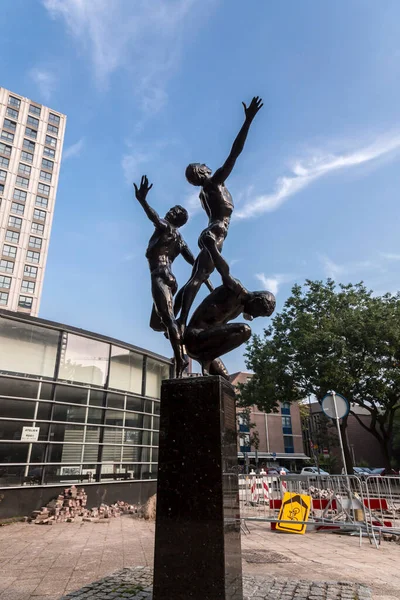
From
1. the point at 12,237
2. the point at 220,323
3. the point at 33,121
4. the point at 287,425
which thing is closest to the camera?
the point at 220,323

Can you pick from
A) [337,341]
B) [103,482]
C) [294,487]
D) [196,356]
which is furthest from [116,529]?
[337,341]

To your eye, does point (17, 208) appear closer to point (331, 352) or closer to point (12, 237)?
point (12, 237)

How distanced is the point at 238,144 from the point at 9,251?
54.0 meters

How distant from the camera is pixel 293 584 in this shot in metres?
3.69

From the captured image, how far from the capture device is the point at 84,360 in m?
11.6

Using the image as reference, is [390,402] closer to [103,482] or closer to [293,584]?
[103,482]

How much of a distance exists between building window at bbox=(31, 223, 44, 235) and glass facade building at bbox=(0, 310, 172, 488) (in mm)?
46972

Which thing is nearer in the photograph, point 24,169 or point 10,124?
point 24,169

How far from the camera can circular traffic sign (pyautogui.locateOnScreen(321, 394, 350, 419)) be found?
7.96 m

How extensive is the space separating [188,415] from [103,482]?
31.1 feet

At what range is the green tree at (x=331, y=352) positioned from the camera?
63.6 ft

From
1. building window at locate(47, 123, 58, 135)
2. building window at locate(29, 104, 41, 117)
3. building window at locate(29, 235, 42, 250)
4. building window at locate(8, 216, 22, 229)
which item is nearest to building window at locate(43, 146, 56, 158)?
building window at locate(47, 123, 58, 135)

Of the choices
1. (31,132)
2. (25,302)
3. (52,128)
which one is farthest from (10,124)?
(25,302)

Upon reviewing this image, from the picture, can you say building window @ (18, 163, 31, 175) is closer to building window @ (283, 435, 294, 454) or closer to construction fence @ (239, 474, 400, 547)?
building window @ (283, 435, 294, 454)
